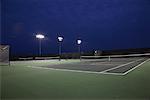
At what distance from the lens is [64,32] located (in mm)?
65938

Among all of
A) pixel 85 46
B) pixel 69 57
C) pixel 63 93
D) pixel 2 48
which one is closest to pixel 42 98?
pixel 63 93

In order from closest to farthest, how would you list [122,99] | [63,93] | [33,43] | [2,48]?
[122,99], [63,93], [2,48], [33,43]

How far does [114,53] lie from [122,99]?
104ft

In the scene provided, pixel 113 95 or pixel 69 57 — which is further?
pixel 69 57

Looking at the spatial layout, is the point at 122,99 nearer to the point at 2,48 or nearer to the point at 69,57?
the point at 2,48

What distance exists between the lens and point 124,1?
2296 inches

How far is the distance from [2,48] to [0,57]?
85 centimetres

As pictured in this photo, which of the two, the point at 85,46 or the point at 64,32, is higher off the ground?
the point at 64,32

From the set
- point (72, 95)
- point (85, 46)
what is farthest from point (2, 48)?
point (85, 46)

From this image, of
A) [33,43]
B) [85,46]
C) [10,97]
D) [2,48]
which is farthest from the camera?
[33,43]

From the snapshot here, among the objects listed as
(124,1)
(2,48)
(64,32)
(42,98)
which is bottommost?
(42,98)

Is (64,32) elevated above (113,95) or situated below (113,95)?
above

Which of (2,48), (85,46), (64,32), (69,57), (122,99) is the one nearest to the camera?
(122,99)

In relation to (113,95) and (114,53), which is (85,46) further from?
(113,95)
